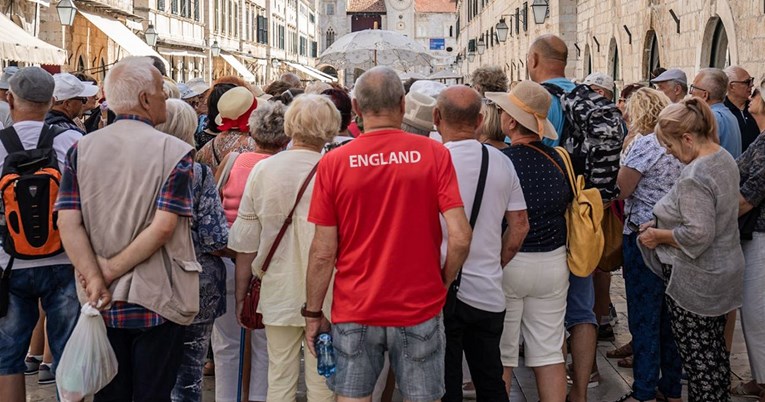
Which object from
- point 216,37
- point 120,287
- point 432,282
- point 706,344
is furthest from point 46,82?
point 216,37

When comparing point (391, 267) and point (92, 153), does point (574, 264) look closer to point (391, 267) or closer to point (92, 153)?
point (391, 267)

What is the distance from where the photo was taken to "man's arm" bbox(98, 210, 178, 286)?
377cm

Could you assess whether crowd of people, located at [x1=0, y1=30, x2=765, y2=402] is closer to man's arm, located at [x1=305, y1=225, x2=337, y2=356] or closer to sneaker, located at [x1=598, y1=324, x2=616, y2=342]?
man's arm, located at [x1=305, y1=225, x2=337, y2=356]

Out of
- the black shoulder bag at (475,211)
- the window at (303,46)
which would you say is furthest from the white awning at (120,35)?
the window at (303,46)

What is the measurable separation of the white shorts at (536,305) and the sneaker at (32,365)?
351cm

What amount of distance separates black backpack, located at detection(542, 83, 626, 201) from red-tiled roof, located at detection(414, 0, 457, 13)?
313ft

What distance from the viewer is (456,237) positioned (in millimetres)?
3811

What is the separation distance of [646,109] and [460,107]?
181 cm

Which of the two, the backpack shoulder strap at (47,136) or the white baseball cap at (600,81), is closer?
the backpack shoulder strap at (47,136)

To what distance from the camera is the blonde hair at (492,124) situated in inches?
196

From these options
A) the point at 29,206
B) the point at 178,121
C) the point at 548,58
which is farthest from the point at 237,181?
the point at 548,58

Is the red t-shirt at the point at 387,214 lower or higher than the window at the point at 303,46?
lower

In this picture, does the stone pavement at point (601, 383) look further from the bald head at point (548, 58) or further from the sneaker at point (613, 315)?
the bald head at point (548, 58)

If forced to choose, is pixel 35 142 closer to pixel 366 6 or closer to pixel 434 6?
pixel 366 6
